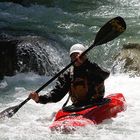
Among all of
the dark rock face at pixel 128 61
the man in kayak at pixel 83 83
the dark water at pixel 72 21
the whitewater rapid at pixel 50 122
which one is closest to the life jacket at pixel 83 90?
the man in kayak at pixel 83 83

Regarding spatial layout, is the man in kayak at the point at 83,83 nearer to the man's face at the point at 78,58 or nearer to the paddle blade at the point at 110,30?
the man's face at the point at 78,58

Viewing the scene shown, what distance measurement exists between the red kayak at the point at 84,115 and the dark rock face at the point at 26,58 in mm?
3178

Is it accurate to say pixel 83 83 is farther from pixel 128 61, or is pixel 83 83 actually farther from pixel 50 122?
pixel 128 61

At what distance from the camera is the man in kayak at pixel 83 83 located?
6.29 m

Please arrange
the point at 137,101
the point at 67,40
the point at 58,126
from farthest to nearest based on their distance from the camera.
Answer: the point at 67,40 → the point at 137,101 → the point at 58,126

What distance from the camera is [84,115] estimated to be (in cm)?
608

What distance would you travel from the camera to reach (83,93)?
630cm

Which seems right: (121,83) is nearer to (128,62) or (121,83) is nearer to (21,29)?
(128,62)

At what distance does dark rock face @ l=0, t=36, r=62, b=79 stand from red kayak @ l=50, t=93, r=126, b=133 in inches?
125

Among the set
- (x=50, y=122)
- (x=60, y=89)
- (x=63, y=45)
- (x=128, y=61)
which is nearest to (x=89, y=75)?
(x=60, y=89)

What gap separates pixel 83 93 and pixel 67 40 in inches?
173

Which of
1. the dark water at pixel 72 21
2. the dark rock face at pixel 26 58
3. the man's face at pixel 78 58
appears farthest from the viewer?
the dark water at pixel 72 21

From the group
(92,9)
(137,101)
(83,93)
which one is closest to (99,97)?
(83,93)

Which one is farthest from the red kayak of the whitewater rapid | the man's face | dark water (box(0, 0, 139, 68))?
dark water (box(0, 0, 139, 68))
